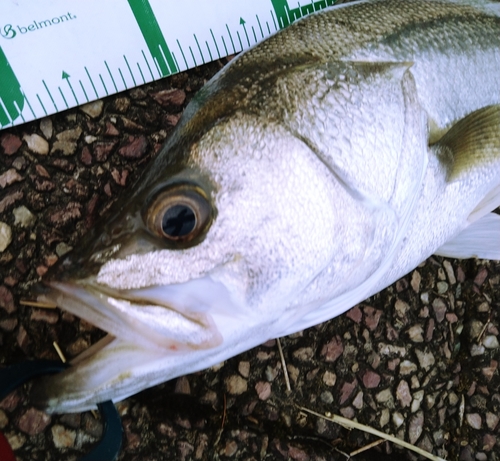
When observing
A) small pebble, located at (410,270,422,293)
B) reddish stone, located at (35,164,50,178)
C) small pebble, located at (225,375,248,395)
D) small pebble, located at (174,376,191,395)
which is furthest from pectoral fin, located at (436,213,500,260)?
reddish stone, located at (35,164,50,178)

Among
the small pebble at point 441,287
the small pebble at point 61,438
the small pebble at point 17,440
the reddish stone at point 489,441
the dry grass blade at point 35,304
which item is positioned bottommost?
the reddish stone at point 489,441

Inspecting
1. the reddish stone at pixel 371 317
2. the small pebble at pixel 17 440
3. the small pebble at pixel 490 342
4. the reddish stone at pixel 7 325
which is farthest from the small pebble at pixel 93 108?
the small pebble at pixel 490 342

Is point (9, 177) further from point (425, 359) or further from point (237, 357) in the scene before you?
point (425, 359)

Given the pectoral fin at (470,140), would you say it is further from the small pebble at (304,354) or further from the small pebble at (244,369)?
the small pebble at (244,369)

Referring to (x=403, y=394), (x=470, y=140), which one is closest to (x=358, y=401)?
(x=403, y=394)

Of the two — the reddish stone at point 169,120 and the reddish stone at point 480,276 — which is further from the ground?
the reddish stone at point 169,120

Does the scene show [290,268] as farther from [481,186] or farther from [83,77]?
[83,77]

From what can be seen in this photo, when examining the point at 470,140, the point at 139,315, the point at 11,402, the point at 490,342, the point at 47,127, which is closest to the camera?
the point at 139,315

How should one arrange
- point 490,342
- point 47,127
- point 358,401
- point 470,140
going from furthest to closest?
point 490,342 < point 358,401 < point 47,127 < point 470,140
